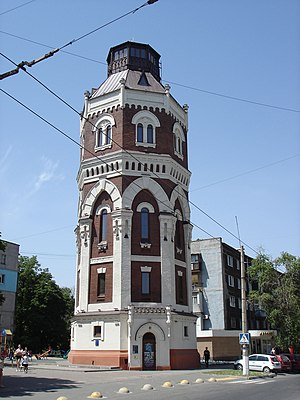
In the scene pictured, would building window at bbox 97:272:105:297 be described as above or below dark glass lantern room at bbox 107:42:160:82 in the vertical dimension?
below

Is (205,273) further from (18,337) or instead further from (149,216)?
(18,337)

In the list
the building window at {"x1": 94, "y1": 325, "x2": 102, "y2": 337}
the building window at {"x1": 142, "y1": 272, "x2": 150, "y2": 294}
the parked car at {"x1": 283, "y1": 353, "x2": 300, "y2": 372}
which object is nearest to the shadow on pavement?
the building window at {"x1": 94, "y1": 325, "x2": 102, "y2": 337}

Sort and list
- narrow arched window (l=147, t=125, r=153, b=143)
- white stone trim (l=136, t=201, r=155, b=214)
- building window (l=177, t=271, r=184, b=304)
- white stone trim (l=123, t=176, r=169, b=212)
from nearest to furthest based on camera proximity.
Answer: white stone trim (l=123, t=176, r=169, b=212) → white stone trim (l=136, t=201, r=155, b=214) → building window (l=177, t=271, r=184, b=304) → narrow arched window (l=147, t=125, r=153, b=143)

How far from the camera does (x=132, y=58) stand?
45.8 m

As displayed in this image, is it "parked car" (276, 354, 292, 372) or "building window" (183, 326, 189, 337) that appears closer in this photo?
"parked car" (276, 354, 292, 372)

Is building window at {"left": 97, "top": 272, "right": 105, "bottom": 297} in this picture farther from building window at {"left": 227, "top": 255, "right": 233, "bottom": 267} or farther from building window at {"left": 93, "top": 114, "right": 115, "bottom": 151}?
building window at {"left": 227, "top": 255, "right": 233, "bottom": 267}

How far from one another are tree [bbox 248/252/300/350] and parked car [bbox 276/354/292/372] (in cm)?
776

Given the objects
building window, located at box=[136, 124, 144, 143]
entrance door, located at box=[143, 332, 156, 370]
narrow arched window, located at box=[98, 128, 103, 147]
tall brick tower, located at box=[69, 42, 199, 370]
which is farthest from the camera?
narrow arched window, located at box=[98, 128, 103, 147]

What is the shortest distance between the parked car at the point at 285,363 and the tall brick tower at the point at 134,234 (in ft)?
23.2

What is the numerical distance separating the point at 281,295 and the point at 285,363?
994cm

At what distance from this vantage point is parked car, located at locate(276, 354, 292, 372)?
3416cm

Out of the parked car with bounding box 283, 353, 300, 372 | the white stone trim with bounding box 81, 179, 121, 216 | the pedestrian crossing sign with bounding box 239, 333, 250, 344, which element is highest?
→ the white stone trim with bounding box 81, 179, 121, 216

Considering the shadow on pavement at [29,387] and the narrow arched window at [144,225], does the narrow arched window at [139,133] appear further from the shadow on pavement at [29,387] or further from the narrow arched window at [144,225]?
the shadow on pavement at [29,387]

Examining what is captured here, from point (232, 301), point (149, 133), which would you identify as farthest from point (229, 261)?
point (149, 133)
